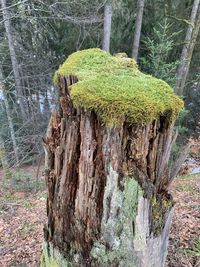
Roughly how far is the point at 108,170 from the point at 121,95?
1.72 feet

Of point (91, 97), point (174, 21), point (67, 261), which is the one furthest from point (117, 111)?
point (174, 21)

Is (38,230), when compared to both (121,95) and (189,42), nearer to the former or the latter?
(121,95)

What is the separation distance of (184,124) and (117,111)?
486 inches

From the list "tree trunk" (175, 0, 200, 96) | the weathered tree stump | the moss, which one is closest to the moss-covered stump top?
the weathered tree stump

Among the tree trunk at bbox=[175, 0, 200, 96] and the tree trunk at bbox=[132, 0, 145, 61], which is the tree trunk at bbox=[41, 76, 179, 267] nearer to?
the tree trunk at bbox=[175, 0, 200, 96]

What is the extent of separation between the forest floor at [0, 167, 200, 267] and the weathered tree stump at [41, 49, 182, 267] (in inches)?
62.2

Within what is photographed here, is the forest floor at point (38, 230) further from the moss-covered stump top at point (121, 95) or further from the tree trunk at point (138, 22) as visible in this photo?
the tree trunk at point (138, 22)

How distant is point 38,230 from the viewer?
17.3ft

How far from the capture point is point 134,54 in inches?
442

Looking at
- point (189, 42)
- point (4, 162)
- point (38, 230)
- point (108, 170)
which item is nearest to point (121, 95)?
point (108, 170)

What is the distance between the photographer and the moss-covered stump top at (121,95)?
175 cm

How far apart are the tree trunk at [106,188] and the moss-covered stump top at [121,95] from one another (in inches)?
2.8

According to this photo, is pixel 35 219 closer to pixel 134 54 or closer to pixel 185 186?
pixel 185 186

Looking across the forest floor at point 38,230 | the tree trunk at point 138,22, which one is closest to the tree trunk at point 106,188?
the forest floor at point 38,230
